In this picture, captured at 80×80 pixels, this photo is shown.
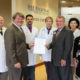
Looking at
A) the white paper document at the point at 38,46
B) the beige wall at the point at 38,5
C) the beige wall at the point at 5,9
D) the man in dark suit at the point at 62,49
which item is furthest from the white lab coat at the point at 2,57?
the beige wall at the point at 5,9

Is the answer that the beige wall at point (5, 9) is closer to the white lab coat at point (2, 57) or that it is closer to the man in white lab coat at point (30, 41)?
the man in white lab coat at point (30, 41)

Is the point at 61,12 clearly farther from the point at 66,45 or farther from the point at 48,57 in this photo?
the point at 66,45

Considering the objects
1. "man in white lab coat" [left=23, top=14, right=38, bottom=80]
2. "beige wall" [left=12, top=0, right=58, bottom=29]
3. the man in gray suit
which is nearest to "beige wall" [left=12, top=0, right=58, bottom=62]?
"beige wall" [left=12, top=0, right=58, bottom=29]

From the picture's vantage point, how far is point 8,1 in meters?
7.08

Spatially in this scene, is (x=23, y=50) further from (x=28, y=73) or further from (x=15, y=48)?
(x=28, y=73)

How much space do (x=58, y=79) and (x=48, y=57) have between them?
1.76ft

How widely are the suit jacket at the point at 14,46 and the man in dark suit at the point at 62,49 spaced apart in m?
0.60

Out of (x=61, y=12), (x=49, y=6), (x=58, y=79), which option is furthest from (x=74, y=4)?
(x=58, y=79)

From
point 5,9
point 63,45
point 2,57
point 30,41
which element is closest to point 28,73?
point 30,41

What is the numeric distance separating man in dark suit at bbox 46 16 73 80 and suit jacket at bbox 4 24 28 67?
603mm

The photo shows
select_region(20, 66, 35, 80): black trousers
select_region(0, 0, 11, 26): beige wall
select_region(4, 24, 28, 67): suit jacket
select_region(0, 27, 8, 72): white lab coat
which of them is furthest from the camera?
select_region(0, 0, 11, 26): beige wall

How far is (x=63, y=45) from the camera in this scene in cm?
283

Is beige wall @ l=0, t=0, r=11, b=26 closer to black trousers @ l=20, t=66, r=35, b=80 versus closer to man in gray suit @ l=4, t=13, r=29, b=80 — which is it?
black trousers @ l=20, t=66, r=35, b=80

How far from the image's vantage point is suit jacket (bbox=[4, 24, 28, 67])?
8.16 ft
